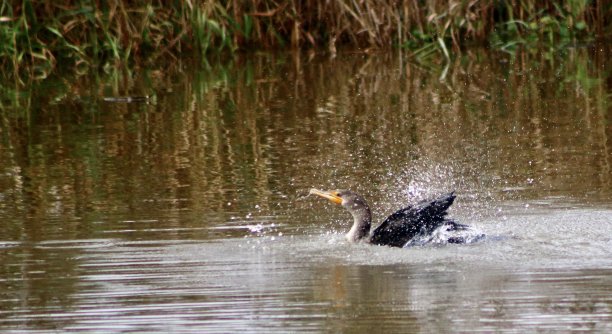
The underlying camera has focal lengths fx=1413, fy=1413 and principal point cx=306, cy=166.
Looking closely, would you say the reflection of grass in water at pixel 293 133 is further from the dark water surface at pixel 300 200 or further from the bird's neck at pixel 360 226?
the bird's neck at pixel 360 226

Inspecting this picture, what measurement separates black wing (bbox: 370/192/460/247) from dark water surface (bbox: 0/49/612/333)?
0.15m

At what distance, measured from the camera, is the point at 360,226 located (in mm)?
8570

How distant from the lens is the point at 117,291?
7.05 metres

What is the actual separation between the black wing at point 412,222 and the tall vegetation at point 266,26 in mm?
9608

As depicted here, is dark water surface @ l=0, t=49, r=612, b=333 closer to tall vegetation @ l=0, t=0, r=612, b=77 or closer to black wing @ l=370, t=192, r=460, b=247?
black wing @ l=370, t=192, r=460, b=247

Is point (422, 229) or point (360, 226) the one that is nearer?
point (422, 229)

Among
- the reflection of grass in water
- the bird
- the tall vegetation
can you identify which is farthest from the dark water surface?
the tall vegetation

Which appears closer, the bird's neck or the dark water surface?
the dark water surface

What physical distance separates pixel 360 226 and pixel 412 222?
451 millimetres

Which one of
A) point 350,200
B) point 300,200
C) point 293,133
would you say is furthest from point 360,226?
point 293,133

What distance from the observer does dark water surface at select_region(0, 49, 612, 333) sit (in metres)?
6.57

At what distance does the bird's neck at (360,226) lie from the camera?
336 inches

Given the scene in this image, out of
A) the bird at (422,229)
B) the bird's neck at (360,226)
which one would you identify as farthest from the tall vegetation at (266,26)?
the bird at (422,229)

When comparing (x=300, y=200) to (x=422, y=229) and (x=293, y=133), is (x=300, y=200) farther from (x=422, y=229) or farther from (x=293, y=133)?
(x=293, y=133)
